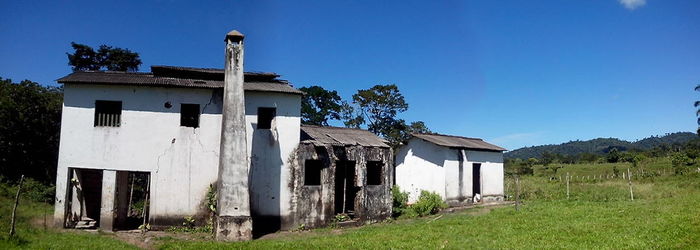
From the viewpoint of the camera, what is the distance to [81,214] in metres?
17.5

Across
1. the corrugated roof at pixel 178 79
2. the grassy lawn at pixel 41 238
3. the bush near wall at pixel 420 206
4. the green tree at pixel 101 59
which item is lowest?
the grassy lawn at pixel 41 238

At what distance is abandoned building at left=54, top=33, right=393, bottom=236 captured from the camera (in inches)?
668

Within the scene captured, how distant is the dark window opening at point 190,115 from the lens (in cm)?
1778

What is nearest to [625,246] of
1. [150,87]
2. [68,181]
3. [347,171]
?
[347,171]

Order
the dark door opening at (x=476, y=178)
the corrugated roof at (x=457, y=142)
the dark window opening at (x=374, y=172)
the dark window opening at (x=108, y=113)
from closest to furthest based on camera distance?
1. the dark window opening at (x=108, y=113)
2. the dark window opening at (x=374, y=172)
3. the corrugated roof at (x=457, y=142)
4. the dark door opening at (x=476, y=178)

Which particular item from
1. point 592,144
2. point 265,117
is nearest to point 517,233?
point 265,117

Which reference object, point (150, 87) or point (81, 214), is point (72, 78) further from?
point (81, 214)

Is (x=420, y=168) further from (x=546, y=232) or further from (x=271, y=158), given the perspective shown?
(x=546, y=232)

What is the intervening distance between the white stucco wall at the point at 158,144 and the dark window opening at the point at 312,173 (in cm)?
170

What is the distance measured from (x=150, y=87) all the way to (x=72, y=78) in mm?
2891

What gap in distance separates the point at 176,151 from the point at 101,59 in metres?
24.4

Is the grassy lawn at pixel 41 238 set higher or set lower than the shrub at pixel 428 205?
lower

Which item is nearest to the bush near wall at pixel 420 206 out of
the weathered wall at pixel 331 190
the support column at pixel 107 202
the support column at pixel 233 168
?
the weathered wall at pixel 331 190

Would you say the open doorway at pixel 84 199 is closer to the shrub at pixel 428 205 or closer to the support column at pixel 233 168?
the support column at pixel 233 168
